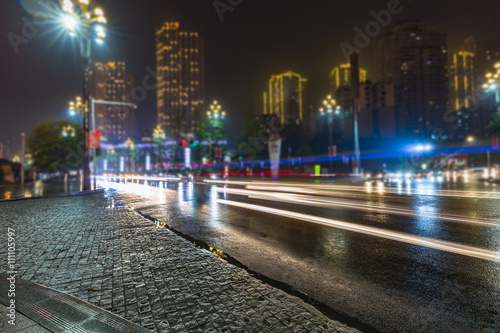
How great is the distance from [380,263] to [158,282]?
358cm

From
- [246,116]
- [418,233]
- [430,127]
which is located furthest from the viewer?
[430,127]

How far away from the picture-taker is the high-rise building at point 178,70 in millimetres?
168250

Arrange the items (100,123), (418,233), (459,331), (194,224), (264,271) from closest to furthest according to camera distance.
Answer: (459,331)
(264,271)
(418,233)
(194,224)
(100,123)

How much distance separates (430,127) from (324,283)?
159m

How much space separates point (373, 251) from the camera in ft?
17.4

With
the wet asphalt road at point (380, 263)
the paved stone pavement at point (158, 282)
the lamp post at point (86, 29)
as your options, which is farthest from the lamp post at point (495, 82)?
the lamp post at point (86, 29)

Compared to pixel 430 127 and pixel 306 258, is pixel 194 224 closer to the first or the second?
pixel 306 258

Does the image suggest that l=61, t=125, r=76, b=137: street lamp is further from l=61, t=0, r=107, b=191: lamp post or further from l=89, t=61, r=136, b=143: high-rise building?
l=89, t=61, r=136, b=143: high-rise building

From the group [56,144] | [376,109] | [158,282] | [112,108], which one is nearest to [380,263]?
[158,282]

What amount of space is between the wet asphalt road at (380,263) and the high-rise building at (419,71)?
466ft

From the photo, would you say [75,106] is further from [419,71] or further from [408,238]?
[419,71]

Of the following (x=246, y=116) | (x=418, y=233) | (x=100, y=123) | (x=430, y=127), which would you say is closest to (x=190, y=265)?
(x=418, y=233)

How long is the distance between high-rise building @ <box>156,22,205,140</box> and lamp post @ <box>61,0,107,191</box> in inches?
5888

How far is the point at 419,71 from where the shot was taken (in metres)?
159
